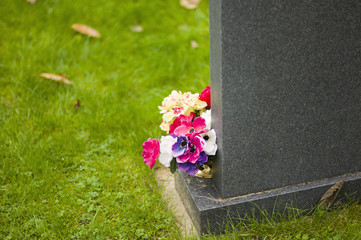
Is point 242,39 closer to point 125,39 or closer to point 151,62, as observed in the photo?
point 151,62

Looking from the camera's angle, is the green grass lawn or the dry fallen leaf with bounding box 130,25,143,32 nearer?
the green grass lawn

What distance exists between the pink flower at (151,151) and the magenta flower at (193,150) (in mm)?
158

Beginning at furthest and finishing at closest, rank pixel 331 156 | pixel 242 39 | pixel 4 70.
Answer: pixel 4 70, pixel 331 156, pixel 242 39

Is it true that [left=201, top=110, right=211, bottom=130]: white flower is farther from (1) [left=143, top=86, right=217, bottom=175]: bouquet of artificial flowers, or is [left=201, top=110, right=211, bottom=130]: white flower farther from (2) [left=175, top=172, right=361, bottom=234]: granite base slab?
(2) [left=175, top=172, right=361, bottom=234]: granite base slab

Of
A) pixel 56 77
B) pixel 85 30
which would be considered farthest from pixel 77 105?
pixel 85 30

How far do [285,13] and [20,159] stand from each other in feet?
6.26

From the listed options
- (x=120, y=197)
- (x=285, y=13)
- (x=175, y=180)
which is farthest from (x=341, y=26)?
(x=120, y=197)

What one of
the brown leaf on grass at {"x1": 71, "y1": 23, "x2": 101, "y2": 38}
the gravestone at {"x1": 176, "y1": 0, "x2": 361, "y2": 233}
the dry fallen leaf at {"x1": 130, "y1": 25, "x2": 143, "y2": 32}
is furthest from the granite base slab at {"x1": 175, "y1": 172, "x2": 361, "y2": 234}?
the dry fallen leaf at {"x1": 130, "y1": 25, "x2": 143, "y2": 32}

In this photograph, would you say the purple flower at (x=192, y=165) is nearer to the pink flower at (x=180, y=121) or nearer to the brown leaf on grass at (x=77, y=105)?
the pink flower at (x=180, y=121)

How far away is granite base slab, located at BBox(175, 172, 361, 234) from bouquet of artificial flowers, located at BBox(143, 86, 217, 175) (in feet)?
0.44

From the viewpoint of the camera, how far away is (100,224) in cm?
209

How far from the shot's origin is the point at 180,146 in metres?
1.99

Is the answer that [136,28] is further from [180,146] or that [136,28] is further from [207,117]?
[180,146]

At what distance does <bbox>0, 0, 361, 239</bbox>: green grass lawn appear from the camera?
2090 millimetres
